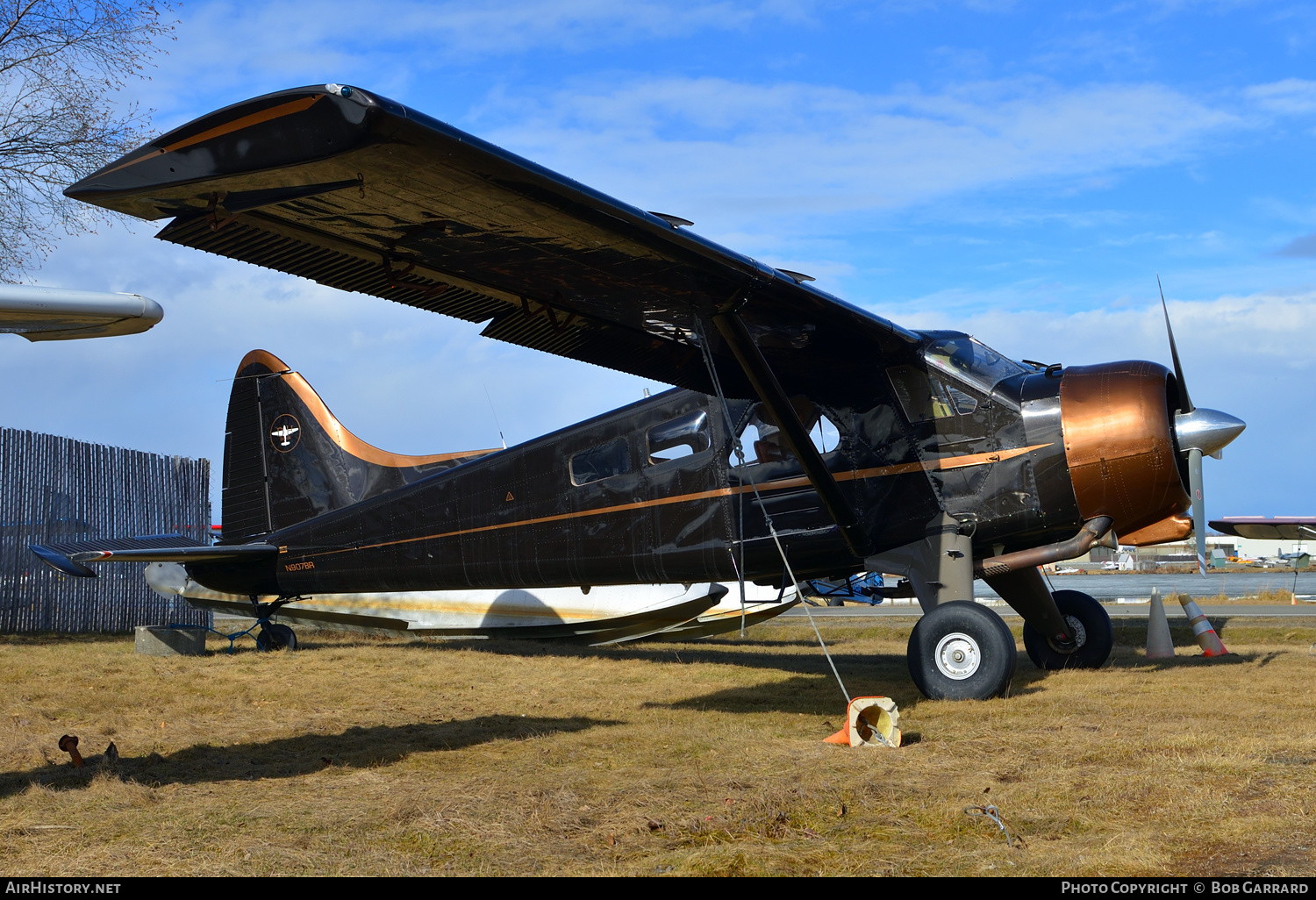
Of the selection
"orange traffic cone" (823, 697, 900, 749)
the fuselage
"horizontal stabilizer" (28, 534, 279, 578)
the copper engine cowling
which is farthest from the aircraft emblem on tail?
the copper engine cowling

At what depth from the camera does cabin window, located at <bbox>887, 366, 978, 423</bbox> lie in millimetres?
7617

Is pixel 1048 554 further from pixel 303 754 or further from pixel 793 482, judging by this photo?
pixel 303 754

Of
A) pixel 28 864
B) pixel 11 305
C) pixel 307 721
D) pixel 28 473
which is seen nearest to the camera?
pixel 28 864

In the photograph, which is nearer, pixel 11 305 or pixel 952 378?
pixel 11 305

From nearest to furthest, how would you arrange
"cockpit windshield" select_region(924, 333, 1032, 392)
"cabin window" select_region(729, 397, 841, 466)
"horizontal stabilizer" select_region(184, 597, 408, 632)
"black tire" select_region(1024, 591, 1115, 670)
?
"cockpit windshield" select_region(924, 333, 1032, 392) → "cabin window" select_region(729, 397, 841, 466) → "black tire" select_region(1024, 591, 1115, 670) → "horizontal stabilizer" select_region(184, 597, 408, 632)

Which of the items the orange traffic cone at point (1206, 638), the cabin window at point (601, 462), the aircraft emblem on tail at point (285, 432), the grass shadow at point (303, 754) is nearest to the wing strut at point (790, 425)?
the cabin window at point (601, 462)

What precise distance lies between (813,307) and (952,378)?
56.2 inches

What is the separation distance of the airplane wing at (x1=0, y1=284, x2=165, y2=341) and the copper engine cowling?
20.4ft

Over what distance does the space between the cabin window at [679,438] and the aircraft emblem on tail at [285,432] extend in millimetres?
6981

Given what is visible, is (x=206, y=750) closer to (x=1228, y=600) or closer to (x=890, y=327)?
(x=890, y=327)

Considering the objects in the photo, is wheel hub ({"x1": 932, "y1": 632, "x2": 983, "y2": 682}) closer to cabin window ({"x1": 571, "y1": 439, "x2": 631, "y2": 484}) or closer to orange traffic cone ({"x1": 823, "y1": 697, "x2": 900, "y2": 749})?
orange traffic cone ({"x1": 823, "y1": 697, "x2": 900, "y2": 749})

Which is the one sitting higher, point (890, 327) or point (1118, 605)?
point (890, 327)

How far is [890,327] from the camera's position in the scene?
7.52 meters

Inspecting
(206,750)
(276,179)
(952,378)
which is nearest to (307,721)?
(206,750)
